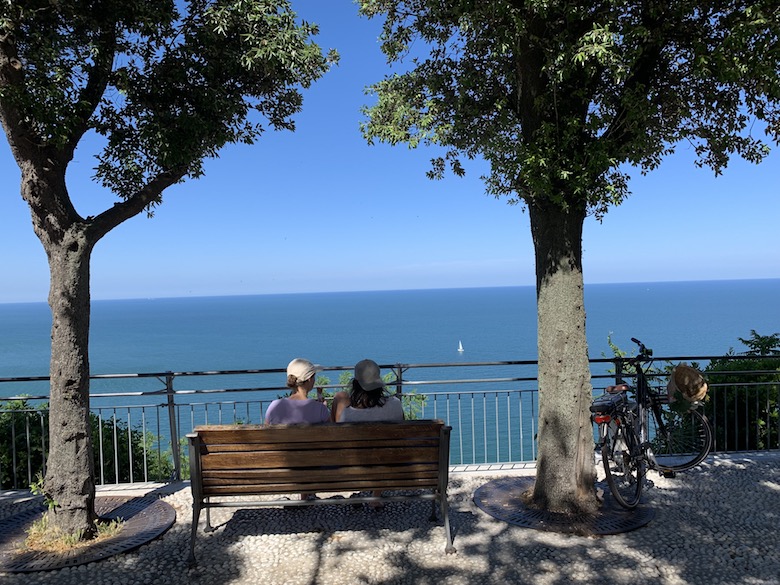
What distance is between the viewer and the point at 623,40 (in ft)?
14.1

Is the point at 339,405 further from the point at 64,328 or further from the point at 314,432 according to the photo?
the point at 64,328

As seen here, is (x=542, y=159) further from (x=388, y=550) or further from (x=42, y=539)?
(x=42, y=539)

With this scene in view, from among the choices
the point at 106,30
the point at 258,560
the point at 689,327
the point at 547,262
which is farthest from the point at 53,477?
the point at 689,327

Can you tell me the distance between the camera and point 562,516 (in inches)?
188

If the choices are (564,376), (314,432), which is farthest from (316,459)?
(564,376)

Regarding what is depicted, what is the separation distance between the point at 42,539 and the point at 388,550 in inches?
107

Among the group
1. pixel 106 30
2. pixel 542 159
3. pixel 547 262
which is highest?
pixel 106 30

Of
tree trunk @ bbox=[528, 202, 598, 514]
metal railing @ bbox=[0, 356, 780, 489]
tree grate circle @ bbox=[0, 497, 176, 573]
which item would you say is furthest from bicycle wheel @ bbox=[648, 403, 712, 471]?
tree grate circle @ bbox=[0, 497, 176, 573]

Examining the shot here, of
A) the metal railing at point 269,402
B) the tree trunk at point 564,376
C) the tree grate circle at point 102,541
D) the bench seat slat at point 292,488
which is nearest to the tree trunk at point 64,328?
the tree grate circle at point 102,541

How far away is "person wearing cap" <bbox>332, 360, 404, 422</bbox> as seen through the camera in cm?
458

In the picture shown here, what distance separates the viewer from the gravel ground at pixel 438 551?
3.80 m

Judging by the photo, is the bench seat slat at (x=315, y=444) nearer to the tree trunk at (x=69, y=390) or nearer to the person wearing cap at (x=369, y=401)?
the person wearing cap at (x=369, y=401)

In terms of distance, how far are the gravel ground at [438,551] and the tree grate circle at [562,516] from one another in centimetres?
8

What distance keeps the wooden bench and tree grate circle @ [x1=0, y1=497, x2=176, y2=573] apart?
77 centimetres
